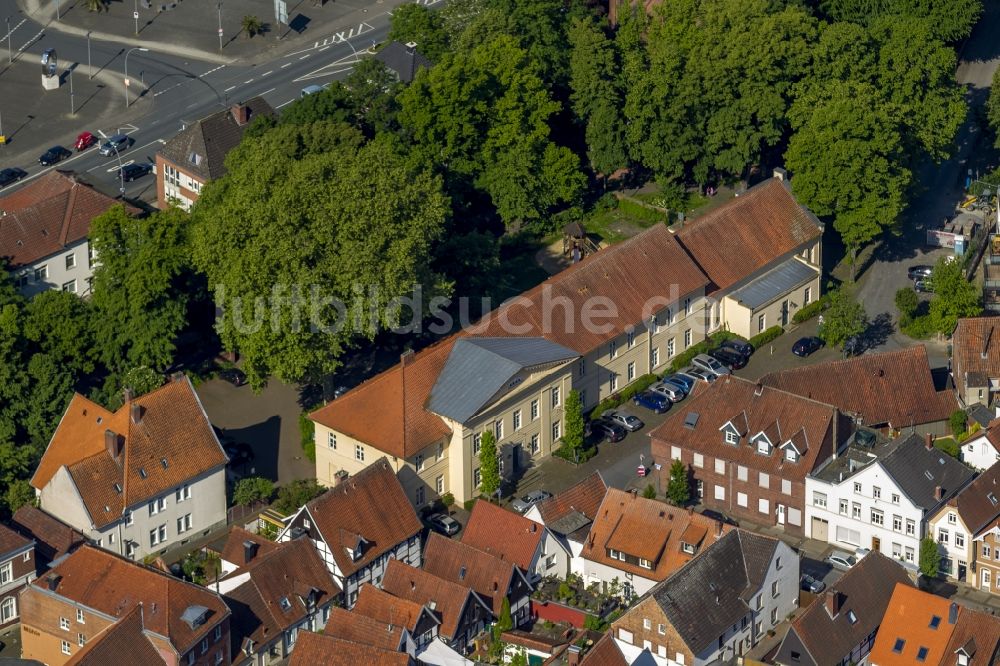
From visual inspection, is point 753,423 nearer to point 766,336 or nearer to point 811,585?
point 811,585

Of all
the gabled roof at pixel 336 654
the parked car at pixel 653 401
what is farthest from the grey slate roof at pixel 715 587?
the parked car at pixel 653 401

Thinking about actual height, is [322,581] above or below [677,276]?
below

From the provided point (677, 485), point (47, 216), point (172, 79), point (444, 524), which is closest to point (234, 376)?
point (47, 216)

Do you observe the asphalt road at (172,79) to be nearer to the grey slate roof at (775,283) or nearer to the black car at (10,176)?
the black car at (10,176)

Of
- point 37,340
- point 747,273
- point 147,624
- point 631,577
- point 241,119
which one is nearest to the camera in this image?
point 147,624

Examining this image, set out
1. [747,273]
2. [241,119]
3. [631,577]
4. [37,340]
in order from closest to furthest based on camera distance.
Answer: [631,577] → [37,340] → [747,273] → [241,119]

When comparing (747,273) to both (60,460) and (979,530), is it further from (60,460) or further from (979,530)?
(60,460)

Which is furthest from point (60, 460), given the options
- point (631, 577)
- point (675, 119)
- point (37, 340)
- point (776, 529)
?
point (675, 119)
